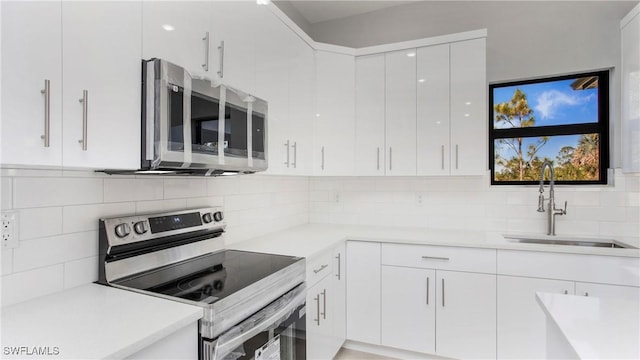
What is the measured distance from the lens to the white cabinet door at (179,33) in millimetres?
1223

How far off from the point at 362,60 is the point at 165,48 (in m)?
1.76

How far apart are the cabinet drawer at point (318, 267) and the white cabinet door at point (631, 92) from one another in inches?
80.5

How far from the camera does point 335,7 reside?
2973mm

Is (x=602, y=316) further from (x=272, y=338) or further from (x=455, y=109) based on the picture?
(x=455, y=109)

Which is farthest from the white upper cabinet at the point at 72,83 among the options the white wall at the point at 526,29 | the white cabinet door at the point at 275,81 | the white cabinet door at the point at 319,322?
the white wall at the point at 526,29

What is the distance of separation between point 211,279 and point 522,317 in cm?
191

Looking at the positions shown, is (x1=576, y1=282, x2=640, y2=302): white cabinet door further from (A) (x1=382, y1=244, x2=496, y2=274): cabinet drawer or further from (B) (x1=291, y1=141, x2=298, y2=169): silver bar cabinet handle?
(B) (x1=291, y1=141, x2=298, y2=169): silver bar cabinet handle

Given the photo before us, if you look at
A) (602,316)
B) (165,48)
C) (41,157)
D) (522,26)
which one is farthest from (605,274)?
(41,157)

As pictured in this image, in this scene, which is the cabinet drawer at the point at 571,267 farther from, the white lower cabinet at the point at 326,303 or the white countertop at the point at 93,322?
the white countertop at the point at 93,322

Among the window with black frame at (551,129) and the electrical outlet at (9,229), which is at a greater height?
the window with black frame at (551,129)

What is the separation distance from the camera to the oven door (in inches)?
45.7

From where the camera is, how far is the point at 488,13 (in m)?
2.66

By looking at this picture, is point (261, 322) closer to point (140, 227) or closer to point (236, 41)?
point (140, 227)

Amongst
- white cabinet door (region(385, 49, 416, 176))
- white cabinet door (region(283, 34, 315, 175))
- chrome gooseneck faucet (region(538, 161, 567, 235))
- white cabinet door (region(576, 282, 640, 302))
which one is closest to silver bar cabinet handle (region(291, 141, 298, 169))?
white cabinet door (region(283, 34, 315, 175))
